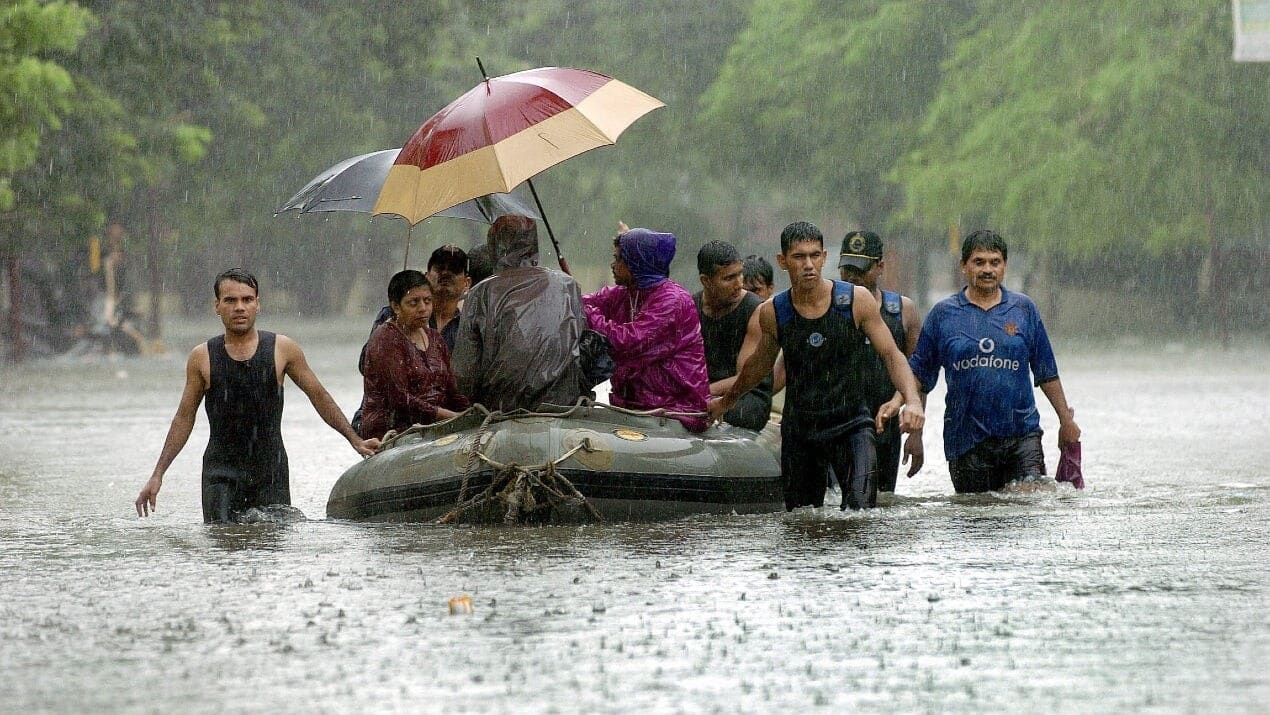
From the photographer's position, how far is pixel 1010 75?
130ft

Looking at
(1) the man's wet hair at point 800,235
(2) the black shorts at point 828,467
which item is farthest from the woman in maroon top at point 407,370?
(1) the man's wet hair at point 800,235

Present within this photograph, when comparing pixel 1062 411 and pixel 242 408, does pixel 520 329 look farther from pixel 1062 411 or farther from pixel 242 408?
pixel 1062 411

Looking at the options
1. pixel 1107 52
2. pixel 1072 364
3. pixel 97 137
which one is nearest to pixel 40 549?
pixel 1072 364

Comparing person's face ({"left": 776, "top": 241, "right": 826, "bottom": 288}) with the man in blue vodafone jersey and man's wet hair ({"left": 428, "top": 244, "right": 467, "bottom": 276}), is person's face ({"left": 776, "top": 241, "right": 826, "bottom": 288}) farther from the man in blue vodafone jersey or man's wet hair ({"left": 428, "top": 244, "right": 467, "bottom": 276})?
man's wet hair ({"left": 428, "top": 244, "right": 467, "bottom": 276})

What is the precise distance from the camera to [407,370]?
10.7 m

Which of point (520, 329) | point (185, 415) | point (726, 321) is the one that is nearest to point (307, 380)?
point (185, 415)

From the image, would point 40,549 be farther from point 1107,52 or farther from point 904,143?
point 904,143

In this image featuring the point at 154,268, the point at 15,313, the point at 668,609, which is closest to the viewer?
the point at 668,609

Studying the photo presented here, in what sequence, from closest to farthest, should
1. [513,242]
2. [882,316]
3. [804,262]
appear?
[804,262] < [513,242] < [882,316]

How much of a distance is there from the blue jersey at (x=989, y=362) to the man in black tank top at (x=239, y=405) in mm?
2954

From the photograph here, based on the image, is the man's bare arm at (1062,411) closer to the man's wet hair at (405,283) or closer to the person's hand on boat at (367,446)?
the man's wet hair at (405,283)

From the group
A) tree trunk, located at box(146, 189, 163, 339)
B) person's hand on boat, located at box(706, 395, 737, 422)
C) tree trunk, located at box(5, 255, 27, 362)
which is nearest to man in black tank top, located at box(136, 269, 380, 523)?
person's hand on boat, located at box(706, 395, 737, 422)

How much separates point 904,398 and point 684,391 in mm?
1273

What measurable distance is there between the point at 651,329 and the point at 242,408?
1950 mm
